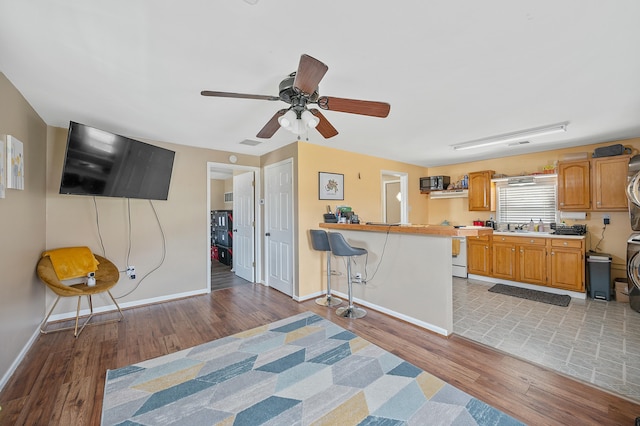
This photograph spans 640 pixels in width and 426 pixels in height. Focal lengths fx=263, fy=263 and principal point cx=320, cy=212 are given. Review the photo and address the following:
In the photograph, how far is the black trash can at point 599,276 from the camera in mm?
3723

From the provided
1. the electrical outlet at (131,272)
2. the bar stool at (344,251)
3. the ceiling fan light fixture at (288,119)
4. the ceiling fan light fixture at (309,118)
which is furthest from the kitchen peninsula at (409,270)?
the electrical outlet at (131,272)

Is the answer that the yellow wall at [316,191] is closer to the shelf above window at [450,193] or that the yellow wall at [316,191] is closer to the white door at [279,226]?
the white door at [279,226]

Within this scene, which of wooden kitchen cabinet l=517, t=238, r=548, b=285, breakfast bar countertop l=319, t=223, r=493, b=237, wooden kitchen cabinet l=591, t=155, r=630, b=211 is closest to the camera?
breakfast bar countertop l=319, t=223, r=493, b=237

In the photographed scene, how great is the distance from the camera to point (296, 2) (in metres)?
1.35

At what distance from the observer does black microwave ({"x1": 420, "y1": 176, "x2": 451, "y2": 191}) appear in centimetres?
573

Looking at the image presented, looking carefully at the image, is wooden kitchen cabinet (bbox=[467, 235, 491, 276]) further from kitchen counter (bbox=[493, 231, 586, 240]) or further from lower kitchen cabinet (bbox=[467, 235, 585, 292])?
kitchen counter (bbox=[493, 231, 586, 240])

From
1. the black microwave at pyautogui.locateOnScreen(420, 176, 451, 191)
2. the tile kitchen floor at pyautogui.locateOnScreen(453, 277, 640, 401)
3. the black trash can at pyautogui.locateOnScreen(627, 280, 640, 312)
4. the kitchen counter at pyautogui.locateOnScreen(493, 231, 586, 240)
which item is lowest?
the tile kitchen floor at pyautogui.locateOnScreen(453, 277, 640, 401)

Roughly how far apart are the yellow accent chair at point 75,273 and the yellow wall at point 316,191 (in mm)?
2347

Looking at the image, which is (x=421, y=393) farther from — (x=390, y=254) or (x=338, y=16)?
(x=338, y=16)

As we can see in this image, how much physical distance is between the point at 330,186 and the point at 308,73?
2722 mm

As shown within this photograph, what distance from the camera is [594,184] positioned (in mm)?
3926

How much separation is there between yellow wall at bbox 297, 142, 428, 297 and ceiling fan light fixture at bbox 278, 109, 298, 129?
1823mm

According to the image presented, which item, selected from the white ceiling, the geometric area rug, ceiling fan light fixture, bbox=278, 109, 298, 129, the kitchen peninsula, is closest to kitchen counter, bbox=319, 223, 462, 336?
the kitchen peninsula

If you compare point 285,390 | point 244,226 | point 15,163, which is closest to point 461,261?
point 244,226
